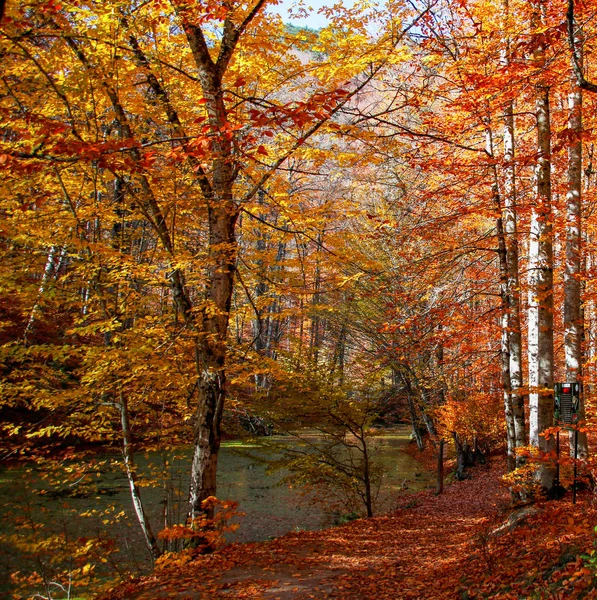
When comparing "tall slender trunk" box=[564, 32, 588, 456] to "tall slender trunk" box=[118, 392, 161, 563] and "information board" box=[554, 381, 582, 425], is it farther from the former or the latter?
"tall slender trunk" box=[118, 392, 161, 563]

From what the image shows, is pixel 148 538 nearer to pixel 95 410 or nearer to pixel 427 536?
pixel 95 410

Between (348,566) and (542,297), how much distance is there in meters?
4.00

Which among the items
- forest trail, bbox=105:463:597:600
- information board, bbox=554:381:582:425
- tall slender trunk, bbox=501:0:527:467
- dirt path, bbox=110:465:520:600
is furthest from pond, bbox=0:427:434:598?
information board, bbox=554:381:582:425

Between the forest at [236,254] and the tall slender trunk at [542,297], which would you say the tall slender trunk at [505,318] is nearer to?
the forest at [236,254]

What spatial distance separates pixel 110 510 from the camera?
7.41 meters

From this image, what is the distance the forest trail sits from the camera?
11.6ft

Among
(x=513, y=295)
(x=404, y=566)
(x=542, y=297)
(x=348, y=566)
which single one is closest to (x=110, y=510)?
(x=348, y=566)

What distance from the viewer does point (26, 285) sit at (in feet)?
17.3

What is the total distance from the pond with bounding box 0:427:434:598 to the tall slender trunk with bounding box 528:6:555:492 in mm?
4530

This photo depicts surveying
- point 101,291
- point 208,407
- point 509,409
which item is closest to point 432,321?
point 509,409

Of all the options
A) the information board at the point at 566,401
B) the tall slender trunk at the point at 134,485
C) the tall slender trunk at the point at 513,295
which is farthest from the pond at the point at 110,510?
the information board at the point at 566,401

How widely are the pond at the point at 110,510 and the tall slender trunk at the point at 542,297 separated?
14.9ft

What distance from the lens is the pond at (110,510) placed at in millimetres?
6301

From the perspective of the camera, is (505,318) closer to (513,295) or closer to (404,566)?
(513,295)
